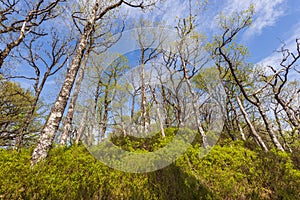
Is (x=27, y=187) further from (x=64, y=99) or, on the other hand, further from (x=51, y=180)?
(x=64, y=99)

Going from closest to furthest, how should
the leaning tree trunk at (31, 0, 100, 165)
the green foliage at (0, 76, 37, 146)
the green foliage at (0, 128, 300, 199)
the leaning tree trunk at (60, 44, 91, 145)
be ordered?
the green foliage at (0, 128, 300, 199), the leaning tree trunk at (31, 0, 100, 165), the leaning tree trunk at (60, 44, 91, 145), the green foliage at (0, 76, 37, 146)

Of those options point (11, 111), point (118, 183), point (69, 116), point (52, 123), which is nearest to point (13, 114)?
point (11, 111)

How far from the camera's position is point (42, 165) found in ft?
11.5

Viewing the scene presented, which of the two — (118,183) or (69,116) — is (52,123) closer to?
(118,183)

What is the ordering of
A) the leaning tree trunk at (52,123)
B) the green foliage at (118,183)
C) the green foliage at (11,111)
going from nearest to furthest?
1. the green foliage at (118,183)
2. the leaning tree trunk at (52,123)
3. the green foliage at (11,111)

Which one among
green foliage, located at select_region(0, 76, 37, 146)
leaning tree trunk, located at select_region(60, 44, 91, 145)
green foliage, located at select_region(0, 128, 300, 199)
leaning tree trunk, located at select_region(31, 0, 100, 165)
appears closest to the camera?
green foliage, located at select_region(0, 128, 300, 199)

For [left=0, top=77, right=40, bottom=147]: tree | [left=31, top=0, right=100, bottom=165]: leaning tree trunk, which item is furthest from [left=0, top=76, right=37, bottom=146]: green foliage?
[left=31, top=0, right=100, bottom=165]: leaning tree trunk

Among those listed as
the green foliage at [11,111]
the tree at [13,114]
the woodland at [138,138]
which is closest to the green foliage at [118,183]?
the woodland at [138,138]

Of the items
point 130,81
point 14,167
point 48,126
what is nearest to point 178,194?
point 14,167

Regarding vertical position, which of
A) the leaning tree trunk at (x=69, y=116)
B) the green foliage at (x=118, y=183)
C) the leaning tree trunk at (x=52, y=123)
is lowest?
the green foliage at (x=118, y=183)

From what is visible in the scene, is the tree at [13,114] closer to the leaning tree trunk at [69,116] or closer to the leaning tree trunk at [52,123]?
the leaning tree trunk at [69,116]

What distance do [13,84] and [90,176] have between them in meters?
15.2

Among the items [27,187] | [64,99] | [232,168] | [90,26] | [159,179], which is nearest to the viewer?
[27,187]

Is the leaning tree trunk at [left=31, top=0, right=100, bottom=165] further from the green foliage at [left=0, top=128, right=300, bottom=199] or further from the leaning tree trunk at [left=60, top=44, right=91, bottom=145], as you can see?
the leaning tree trunk at [left=60, top=44, right=91, bottom=145]
